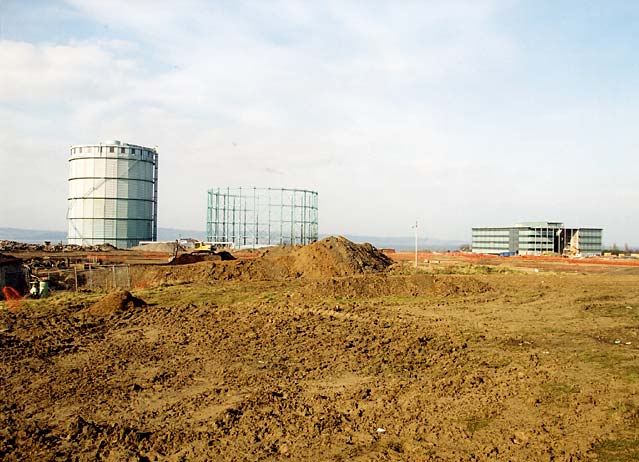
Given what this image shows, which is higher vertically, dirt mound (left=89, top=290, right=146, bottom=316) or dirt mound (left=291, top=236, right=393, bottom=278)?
dirt mound (left=291, top=236, right=393, bottom=278)

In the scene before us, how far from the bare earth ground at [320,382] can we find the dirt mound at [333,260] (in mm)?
12175

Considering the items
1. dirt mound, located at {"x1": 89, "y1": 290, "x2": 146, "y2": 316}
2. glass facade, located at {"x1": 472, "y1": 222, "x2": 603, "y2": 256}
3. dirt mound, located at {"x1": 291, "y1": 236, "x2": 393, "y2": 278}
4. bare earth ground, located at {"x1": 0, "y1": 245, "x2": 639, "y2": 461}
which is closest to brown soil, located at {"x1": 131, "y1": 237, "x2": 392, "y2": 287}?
dirt mound, located at {"x1": 291, "y1": 236, "x2": 393, "y2": 278}

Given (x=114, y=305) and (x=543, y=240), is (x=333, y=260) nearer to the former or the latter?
(x=114, y=305)

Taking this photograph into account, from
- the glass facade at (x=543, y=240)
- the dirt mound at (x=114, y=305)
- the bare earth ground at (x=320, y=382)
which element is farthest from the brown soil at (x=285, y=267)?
the glass facade at (x=543, y=240)

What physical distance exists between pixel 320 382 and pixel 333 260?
2369 cm

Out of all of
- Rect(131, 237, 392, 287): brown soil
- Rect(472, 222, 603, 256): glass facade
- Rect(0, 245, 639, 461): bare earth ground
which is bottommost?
Rect(0, 245, 639, 461): bare earth ground

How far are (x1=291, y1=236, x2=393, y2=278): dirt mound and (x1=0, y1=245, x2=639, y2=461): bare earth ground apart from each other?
12.2m

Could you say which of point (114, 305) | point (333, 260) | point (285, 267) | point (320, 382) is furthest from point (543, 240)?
point (320, 382)

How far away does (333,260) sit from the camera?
34094 mm

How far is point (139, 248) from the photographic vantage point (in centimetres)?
5659

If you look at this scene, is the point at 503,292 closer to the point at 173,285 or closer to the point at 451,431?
the point at 173,285

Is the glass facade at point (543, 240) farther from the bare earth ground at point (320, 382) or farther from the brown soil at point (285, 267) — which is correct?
A: the bare earth ground at point (320, 382)

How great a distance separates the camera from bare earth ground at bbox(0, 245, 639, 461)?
7.23 m

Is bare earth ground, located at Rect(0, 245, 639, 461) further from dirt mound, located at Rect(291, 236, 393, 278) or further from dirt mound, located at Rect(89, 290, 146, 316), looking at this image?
dirt mound, located at Rect(291, 236, 393, 278)
